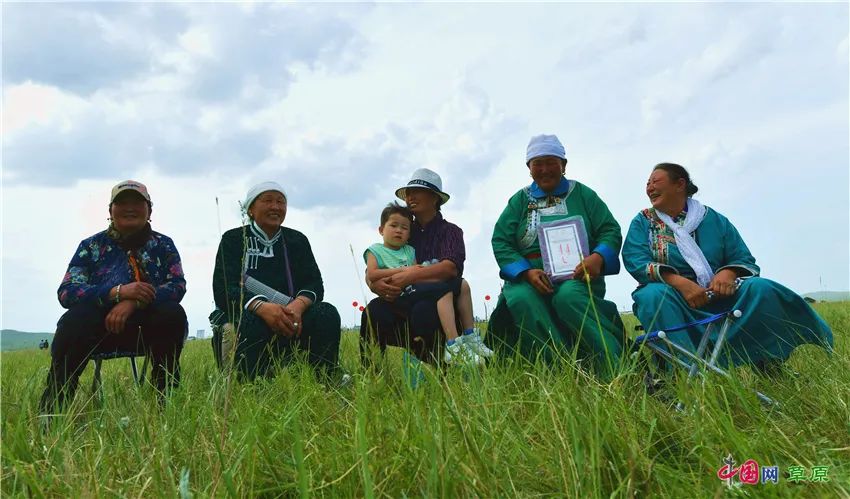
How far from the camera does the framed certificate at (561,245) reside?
375 cm

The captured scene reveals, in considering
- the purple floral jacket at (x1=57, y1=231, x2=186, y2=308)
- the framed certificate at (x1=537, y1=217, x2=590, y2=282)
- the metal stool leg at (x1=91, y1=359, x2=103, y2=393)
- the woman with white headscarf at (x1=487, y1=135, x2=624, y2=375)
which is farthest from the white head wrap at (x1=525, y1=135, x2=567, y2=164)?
the metal stool leg at (x1=91, y1=359, x2=103, y2=393)

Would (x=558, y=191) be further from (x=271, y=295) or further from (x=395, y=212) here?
(x=271, y=295)

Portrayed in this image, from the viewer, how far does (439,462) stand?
1472 millimetres

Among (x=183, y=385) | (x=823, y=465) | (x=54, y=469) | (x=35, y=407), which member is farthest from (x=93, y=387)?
(x=823, y=465)

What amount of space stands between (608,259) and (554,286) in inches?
15.4

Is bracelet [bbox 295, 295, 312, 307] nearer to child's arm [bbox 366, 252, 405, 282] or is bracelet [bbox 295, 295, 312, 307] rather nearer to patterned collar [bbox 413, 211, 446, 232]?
child's arm [bbox 366, 252, 405, 282]

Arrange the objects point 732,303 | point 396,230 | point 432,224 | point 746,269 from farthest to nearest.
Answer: point 432,224, point 396,230, point 746,269, point 732,303

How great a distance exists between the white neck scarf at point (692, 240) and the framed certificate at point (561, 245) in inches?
20.3

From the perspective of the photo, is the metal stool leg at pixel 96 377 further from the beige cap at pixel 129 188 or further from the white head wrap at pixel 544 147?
the white head wrap at pixel 544 147

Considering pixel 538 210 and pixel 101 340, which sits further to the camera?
pixel 538 210

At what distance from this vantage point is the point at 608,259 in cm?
380

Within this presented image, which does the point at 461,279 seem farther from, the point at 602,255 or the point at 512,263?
the point at 602,255

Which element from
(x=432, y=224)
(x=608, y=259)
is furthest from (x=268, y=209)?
(x=608, y=259)

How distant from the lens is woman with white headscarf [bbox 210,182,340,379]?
3.83 metres
